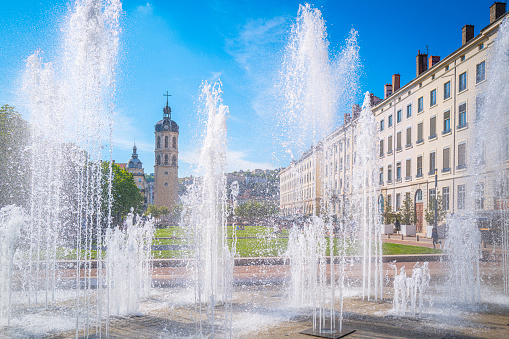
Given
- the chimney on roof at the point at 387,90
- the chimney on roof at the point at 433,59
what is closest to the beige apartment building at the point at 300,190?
the chimney on roof at the point at 387,90

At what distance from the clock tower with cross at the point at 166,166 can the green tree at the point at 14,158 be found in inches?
3075

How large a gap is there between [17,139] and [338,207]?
40803 millimetres

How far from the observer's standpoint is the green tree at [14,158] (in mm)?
19391

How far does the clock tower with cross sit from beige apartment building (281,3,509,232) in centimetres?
6322

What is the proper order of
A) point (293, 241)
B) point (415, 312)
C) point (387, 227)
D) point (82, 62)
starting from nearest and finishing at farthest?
1. point (415, 312)
2. point (82, 62)
3. point (293, 241)
4. point (387, 227)

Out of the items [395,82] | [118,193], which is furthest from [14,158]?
[395,82]

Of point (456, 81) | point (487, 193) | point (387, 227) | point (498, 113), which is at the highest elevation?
point (456, 81)

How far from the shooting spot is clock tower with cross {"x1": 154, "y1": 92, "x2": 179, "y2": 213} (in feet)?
324

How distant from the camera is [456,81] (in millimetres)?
29219

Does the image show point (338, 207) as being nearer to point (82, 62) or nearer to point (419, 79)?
point (419, 79)

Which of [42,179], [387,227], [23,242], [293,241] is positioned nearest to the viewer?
[293,241]

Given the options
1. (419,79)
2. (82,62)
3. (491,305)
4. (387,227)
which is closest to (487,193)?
(387,227)

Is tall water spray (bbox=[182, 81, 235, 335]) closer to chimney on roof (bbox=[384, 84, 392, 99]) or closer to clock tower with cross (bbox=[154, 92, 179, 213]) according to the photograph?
chimney on roof (bbox=[384, 84, 392, 99])

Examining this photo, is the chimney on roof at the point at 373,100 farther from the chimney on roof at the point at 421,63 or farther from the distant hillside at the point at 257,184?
the distant hillside at the point at 257,184
